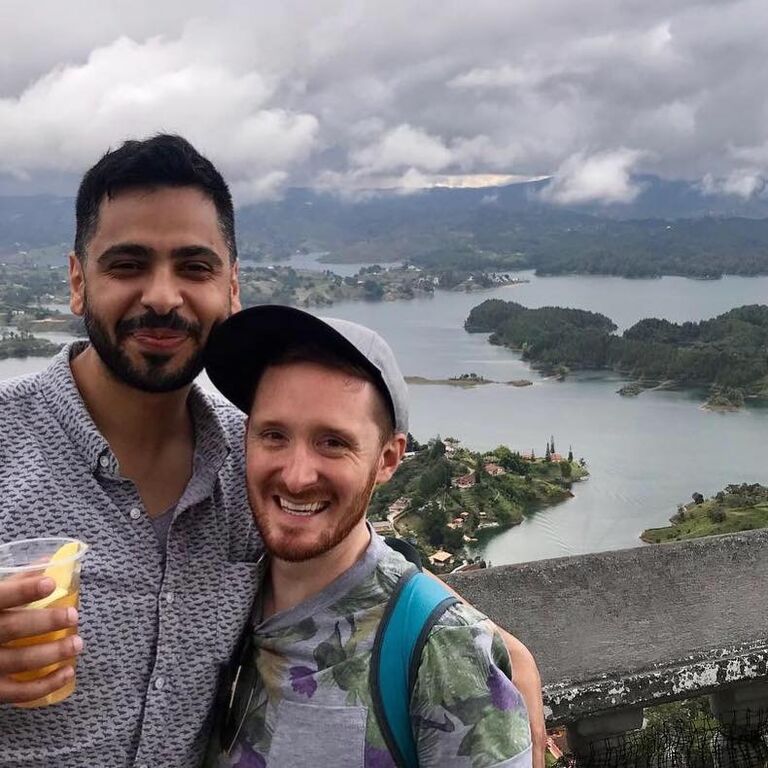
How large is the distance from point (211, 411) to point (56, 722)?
53 cm

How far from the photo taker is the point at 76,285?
54.8 inches

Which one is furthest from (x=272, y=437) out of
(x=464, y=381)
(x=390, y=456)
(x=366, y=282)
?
(x=366, y=282)

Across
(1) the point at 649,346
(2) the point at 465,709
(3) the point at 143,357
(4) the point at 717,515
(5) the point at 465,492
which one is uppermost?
(1) the point at 649,346

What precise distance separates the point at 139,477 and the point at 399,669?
0.54m

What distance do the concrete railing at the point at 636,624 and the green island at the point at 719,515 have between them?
18817 millimetres

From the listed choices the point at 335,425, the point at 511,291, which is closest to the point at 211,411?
the point at 335,425

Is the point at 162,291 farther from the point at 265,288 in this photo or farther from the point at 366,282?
the point at 366,282

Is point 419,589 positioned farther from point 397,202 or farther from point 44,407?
point 397,202

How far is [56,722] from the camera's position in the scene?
45.3 inches

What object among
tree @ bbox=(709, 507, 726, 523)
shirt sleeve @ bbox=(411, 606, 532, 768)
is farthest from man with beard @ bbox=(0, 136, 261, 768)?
tree @ bbox=(709, 507, 726, 523)

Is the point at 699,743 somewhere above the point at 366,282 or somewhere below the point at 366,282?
below

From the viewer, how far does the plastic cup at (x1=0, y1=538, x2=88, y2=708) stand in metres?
1.03

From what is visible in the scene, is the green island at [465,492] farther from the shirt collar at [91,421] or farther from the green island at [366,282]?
the shirt collar at [91,421]

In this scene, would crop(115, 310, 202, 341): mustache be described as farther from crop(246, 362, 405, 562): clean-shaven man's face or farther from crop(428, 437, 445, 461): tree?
crop(428, 437, 445, 461): tree
